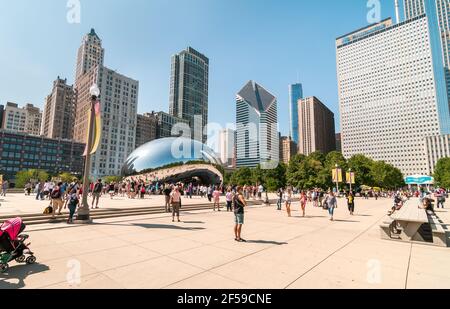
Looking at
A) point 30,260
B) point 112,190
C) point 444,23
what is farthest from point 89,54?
point 444,23

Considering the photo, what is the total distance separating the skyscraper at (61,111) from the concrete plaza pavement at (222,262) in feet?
511

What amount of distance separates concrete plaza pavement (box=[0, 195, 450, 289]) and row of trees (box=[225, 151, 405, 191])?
35.0 meters

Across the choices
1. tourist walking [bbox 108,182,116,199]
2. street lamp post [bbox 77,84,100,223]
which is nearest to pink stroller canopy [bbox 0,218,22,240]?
street lamp post [bbox 77,84,100,223]

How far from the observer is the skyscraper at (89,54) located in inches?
5560

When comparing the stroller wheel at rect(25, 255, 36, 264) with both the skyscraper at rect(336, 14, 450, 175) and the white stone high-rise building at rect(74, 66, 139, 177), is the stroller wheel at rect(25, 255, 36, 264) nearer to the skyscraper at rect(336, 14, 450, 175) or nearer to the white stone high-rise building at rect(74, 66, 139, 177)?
the white stone high-rise building at rect(74, 66, 139, 177)

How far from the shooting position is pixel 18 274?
4742 mm

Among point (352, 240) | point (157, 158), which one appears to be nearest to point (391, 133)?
point (157, 158)

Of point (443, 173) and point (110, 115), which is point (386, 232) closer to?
point (443, 173)

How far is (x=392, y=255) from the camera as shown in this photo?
6414 mm

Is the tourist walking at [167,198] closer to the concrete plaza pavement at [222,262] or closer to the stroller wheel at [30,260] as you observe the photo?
the concrete plaza pavement at [222,262]

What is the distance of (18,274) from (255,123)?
496ft

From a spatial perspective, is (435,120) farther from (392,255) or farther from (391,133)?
(392,255)

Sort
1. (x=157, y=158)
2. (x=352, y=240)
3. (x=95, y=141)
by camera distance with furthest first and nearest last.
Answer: (x=157, y=158)
(x=95, y=141)
(x=352, y=240)
